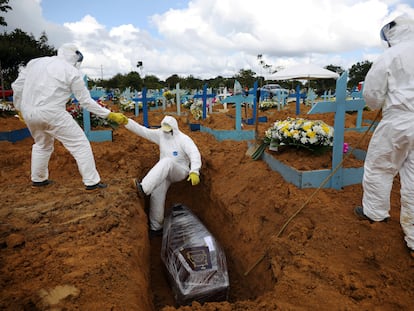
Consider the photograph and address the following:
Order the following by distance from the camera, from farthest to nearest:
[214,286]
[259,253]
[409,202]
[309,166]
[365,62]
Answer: [365,62], [309,166], [259,253], [214,286], [409,202]

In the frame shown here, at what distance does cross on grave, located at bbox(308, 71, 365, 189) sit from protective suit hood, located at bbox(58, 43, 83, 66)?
10.2 feet

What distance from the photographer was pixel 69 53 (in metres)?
4.13

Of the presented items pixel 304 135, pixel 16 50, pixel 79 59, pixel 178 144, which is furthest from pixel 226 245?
pixel 16 50

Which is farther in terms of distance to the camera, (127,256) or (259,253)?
(259,253)

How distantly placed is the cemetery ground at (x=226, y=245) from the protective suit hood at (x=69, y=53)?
1715 mm

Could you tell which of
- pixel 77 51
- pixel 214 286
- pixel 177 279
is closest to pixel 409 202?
pixel 214 286

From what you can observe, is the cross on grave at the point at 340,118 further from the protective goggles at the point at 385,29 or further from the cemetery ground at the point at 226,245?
the protective goggles at the point at 385,29

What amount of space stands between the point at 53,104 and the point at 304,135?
3.21 metres

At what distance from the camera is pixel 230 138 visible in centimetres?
743

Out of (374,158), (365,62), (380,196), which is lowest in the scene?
(380,196)

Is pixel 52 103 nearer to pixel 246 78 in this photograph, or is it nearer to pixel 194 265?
pixel 194 265

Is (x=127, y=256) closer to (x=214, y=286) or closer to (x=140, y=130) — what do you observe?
(x=214, y=286)

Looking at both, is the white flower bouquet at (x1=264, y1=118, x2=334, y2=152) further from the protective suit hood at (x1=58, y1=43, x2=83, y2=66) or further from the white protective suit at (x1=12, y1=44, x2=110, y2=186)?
the protective suit hood at (x1=58, y1=43, x2=83, y2=66)

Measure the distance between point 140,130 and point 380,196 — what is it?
3.35 meters
